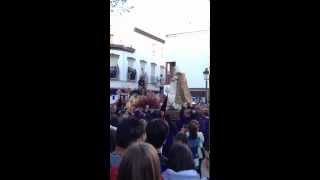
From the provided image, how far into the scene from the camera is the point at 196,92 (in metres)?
1.65

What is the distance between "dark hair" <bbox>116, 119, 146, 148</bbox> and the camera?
69.2 inches

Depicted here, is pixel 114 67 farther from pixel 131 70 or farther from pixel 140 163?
pixel 140 163

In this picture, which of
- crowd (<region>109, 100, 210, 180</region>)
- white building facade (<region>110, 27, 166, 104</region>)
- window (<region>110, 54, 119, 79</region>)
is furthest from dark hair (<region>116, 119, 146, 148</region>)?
window (<region>110, 54, 119, 79</region>)

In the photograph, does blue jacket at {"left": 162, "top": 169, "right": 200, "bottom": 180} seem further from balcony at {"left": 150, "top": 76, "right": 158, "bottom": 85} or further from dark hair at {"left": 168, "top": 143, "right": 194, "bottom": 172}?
balcony at {"left": 150, "top": 76, "right": 158, "bottom": 85}

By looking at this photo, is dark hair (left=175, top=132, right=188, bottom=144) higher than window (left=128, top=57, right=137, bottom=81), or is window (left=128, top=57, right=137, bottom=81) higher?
window (left=128, top=57, right=137, bottom=81)

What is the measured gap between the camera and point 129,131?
1.77 meters

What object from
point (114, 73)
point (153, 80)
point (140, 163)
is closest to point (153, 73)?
point (153, 80)

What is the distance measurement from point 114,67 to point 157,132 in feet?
1.34

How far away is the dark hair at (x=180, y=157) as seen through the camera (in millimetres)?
1649
